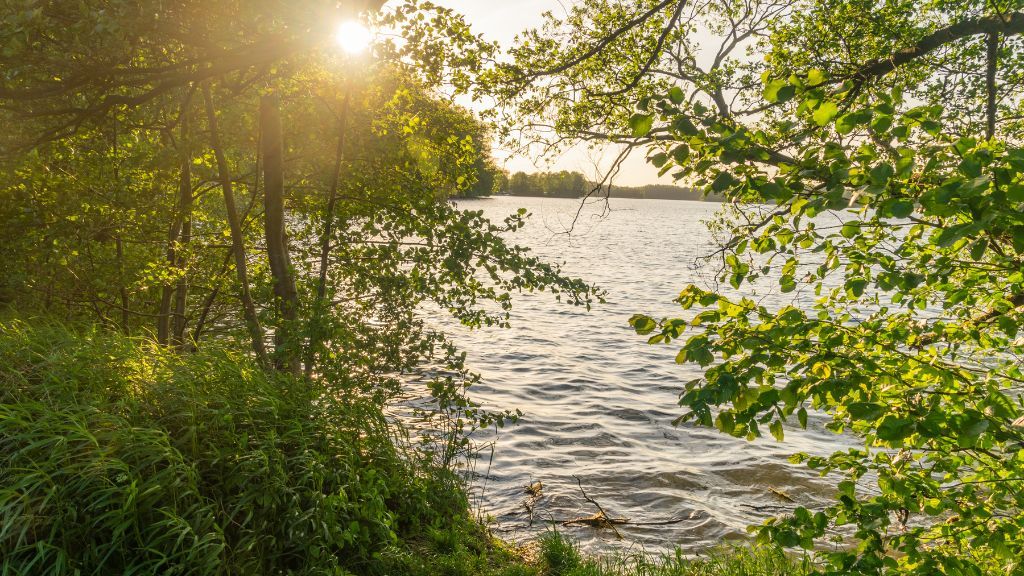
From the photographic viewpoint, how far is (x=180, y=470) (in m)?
4.93

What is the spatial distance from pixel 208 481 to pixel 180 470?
38 centimetres

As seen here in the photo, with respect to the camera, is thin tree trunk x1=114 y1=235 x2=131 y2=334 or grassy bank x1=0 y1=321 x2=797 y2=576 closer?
grassy bank x1=0 y1=321 x2=797 y2=576

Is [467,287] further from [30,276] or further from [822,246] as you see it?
[30,276]

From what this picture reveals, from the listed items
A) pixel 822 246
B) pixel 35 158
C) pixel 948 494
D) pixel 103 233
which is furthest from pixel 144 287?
pixel 948 494

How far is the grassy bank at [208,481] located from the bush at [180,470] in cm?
2

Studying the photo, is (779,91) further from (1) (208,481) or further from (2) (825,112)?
(1) (208,481)

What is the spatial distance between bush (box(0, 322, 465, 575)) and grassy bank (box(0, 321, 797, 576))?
17 mm

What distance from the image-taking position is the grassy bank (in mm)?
4320

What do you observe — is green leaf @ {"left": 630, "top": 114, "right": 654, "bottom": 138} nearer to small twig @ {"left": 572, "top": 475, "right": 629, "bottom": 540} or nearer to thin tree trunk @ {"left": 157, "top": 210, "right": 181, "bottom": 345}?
small twig @ {"left": 572, "top": 475, "right": 629, "bottom": 540}

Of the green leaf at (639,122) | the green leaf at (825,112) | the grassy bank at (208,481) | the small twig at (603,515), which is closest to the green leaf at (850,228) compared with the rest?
the green leaf at (825,112)

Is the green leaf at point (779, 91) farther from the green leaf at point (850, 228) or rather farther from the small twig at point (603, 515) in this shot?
the small twig at point (603, 515)

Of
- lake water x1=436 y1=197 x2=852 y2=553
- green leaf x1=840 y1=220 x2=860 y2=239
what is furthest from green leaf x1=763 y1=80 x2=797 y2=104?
lake water x1=436 y1=197 x2=852 y2=553

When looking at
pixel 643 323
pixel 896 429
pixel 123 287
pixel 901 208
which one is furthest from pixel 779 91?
pixel 123 287

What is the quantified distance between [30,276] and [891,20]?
40.8ft
